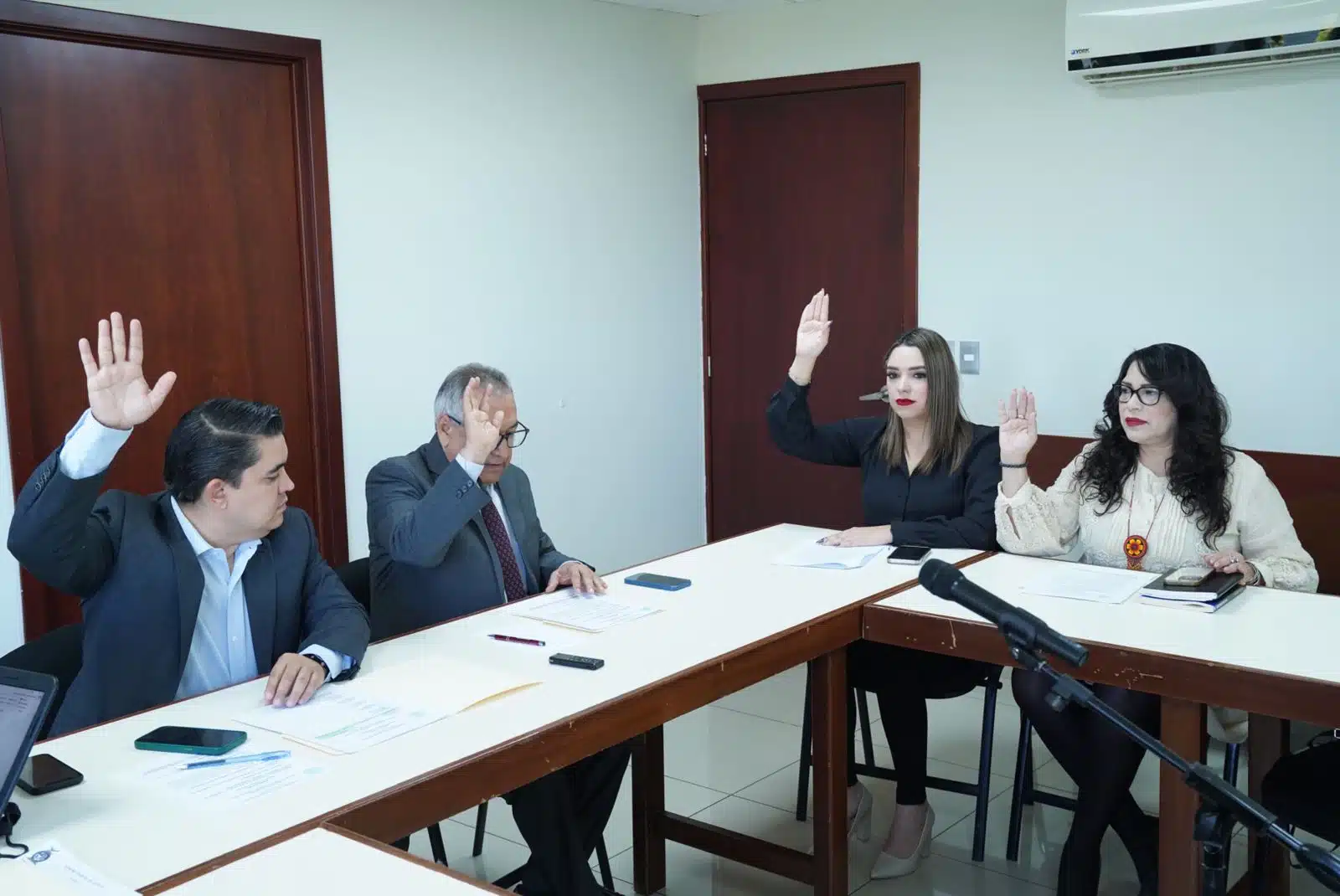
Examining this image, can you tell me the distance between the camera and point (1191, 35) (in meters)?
3.82

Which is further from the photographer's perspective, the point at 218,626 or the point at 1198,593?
the point at 1198,593

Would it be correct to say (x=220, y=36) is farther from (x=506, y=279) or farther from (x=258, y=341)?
(x=506, y=279)

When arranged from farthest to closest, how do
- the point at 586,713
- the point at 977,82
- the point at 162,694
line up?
the point at 977,82 → the point at 162,694 → the point at 586,713

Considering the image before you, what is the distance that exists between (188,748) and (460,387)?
1.17 meters

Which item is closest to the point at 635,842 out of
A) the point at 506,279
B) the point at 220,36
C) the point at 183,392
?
the point at 183,392

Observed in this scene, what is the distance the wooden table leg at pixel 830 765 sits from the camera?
268 centimetres

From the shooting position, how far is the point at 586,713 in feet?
6.63

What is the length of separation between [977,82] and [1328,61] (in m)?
1.13

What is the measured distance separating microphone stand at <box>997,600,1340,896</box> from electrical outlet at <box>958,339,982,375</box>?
3246mm

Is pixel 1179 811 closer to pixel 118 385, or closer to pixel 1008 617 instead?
pixel 1008 617

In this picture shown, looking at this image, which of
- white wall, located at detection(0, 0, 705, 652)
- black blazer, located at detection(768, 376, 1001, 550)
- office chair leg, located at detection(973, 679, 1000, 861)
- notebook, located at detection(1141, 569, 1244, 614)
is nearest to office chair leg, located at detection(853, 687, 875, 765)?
office chair leg, located at detection(973, 679, 1000, 861)

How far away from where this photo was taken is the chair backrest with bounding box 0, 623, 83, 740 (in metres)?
2.26

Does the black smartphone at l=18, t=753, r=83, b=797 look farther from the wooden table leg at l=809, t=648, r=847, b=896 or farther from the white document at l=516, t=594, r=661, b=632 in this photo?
the wooden table leg at l=809, t=648, r=847, b=896

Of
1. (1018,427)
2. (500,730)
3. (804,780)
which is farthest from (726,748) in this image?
(500,730)
